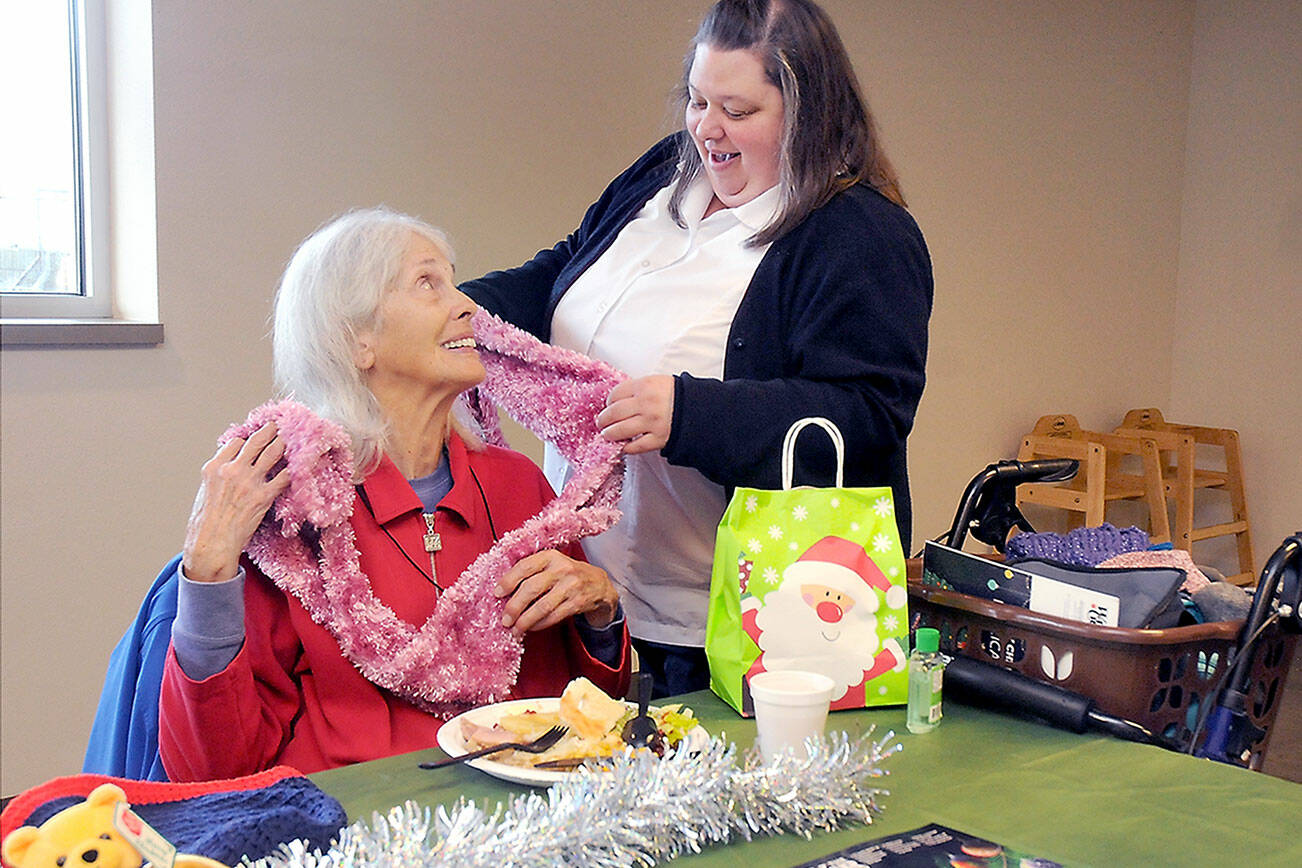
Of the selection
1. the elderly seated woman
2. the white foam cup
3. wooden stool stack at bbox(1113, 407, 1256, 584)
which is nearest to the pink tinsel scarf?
the elderly seated woman

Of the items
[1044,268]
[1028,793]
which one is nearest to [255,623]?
[1028,793]

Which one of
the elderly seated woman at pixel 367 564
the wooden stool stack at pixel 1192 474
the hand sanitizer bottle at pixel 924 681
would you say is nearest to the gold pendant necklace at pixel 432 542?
the elderly seated woman at pixel 367 564

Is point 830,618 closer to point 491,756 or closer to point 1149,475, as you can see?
point 491,756

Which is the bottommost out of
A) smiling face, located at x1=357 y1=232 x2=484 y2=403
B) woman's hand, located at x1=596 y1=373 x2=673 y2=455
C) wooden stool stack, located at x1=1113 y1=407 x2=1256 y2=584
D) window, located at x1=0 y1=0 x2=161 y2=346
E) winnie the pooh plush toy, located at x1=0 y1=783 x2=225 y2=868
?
wooden stool stack, located at x1=1113 y1=407 x2=1256 y2=584

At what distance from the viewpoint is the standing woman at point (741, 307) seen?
166 cm

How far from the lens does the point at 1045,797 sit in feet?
3.97

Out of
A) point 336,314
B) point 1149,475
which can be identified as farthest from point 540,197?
point 1149,475

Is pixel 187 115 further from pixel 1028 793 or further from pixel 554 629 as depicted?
pixel 1028 793

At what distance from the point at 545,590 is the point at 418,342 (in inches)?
15.0

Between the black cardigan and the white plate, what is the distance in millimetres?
408

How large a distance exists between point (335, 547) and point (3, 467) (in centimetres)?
72

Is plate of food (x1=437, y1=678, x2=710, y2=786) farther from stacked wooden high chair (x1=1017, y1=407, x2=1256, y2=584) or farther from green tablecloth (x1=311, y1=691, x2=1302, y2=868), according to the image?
stacked wooden high chair (x1=1017, y1=407, x2=1256, y2=584)

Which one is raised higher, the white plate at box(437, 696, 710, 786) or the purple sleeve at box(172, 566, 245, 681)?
the purple sleeve at box(172, 566, 245, 681)

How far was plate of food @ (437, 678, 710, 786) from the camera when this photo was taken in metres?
1.19
